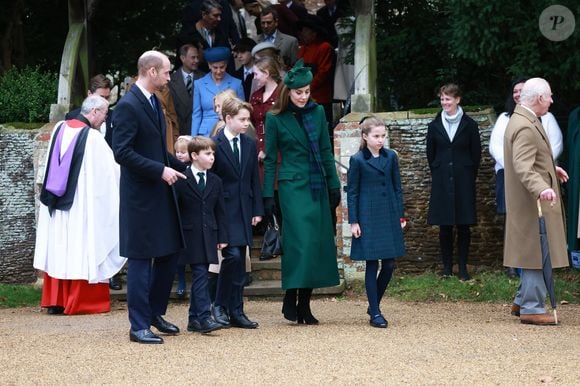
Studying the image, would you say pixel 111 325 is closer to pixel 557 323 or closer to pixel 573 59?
pixel 557 323

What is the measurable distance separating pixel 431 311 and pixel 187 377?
3.98m

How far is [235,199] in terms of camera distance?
30.5 ft

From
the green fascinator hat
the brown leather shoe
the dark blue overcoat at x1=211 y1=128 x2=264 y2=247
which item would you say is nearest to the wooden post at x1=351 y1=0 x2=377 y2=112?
the green fascinator hat

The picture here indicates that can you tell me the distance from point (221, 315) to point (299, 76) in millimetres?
1951

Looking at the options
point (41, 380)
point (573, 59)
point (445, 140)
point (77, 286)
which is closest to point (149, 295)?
point (41, 380)

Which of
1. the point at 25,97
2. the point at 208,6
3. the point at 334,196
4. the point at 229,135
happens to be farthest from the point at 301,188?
the point at 25,97

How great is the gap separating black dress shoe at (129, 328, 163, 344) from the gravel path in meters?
0.07

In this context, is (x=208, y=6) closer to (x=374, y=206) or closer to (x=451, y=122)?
(x=451, y=122)

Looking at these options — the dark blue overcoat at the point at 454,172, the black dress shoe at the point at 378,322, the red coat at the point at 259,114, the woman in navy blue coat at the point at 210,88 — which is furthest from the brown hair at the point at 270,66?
the black dress shoe at the point at 378,322

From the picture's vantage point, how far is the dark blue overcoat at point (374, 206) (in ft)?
30.8

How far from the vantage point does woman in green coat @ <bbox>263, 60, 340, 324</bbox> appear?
9352 mm

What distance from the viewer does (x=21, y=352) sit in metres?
8.20

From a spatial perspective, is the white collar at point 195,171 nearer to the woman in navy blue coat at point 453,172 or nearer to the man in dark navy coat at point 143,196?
the man in dark navy coat at point 143,196

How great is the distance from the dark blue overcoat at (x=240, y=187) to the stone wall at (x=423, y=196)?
335cm
